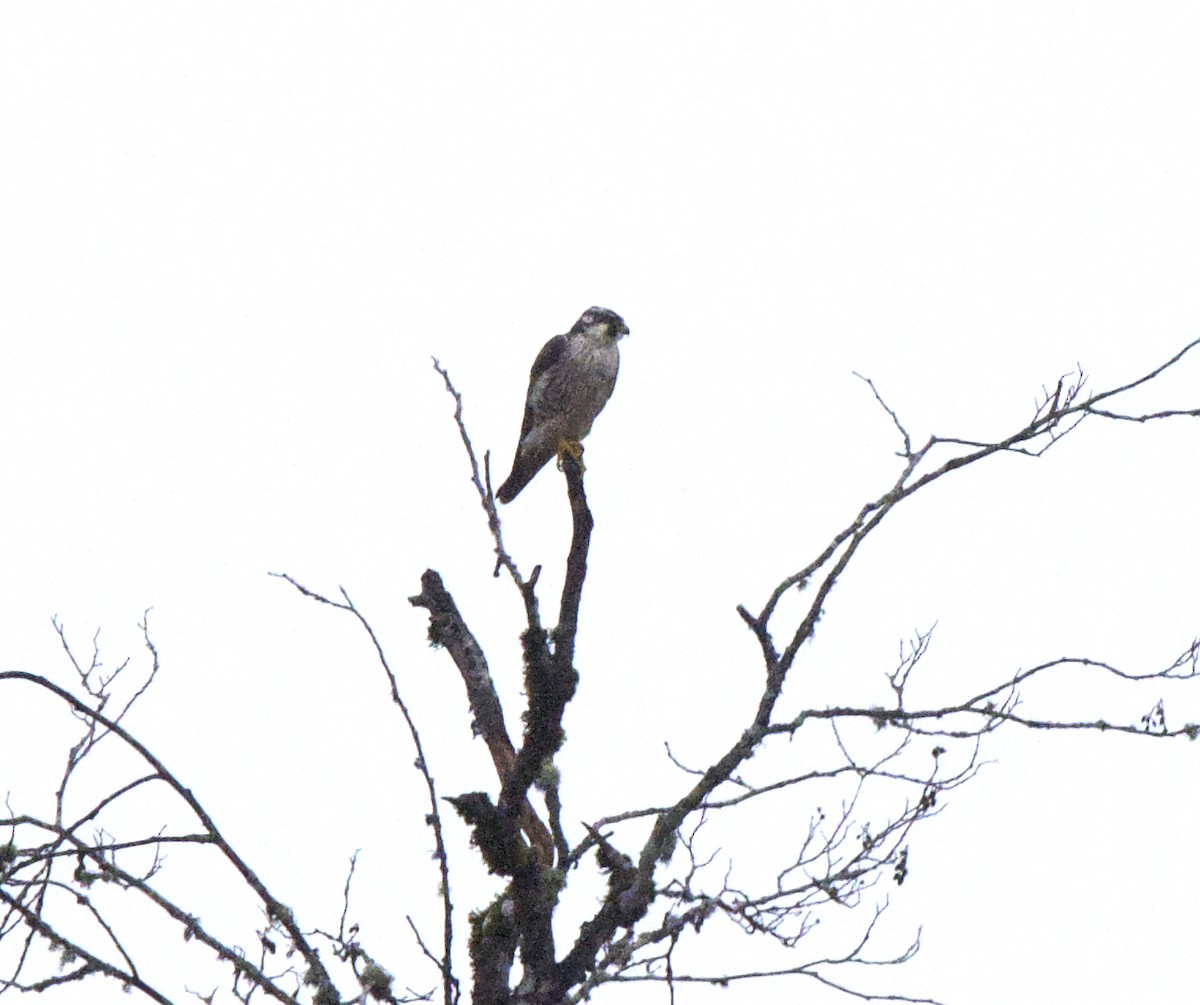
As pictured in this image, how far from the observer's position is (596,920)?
3869mm

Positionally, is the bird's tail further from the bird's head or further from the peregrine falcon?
the bird's head

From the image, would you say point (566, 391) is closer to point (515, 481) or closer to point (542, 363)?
point (542, 363)

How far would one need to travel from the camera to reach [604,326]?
723 centimetres

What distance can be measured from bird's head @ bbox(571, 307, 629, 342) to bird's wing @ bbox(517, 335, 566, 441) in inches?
4.8

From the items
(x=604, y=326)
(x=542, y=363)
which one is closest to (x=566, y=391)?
(x=542, y=363)

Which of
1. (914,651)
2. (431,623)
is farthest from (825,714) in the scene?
(431,623)

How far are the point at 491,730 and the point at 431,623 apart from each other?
359 millimetres

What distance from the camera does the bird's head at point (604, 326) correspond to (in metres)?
7.22

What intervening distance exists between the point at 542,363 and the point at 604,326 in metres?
0.36

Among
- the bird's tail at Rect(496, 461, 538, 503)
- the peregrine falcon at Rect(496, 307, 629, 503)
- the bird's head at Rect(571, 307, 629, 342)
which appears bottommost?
the bird's tail at Rect(496, 461, 538, 503)

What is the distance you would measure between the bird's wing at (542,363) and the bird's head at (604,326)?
12cm

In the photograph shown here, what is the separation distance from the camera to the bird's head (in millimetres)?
7216

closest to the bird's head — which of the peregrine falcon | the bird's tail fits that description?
the peregrine falcon

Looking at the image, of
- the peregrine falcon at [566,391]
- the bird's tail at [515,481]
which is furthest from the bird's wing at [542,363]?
the bird's tail at [515,481]
